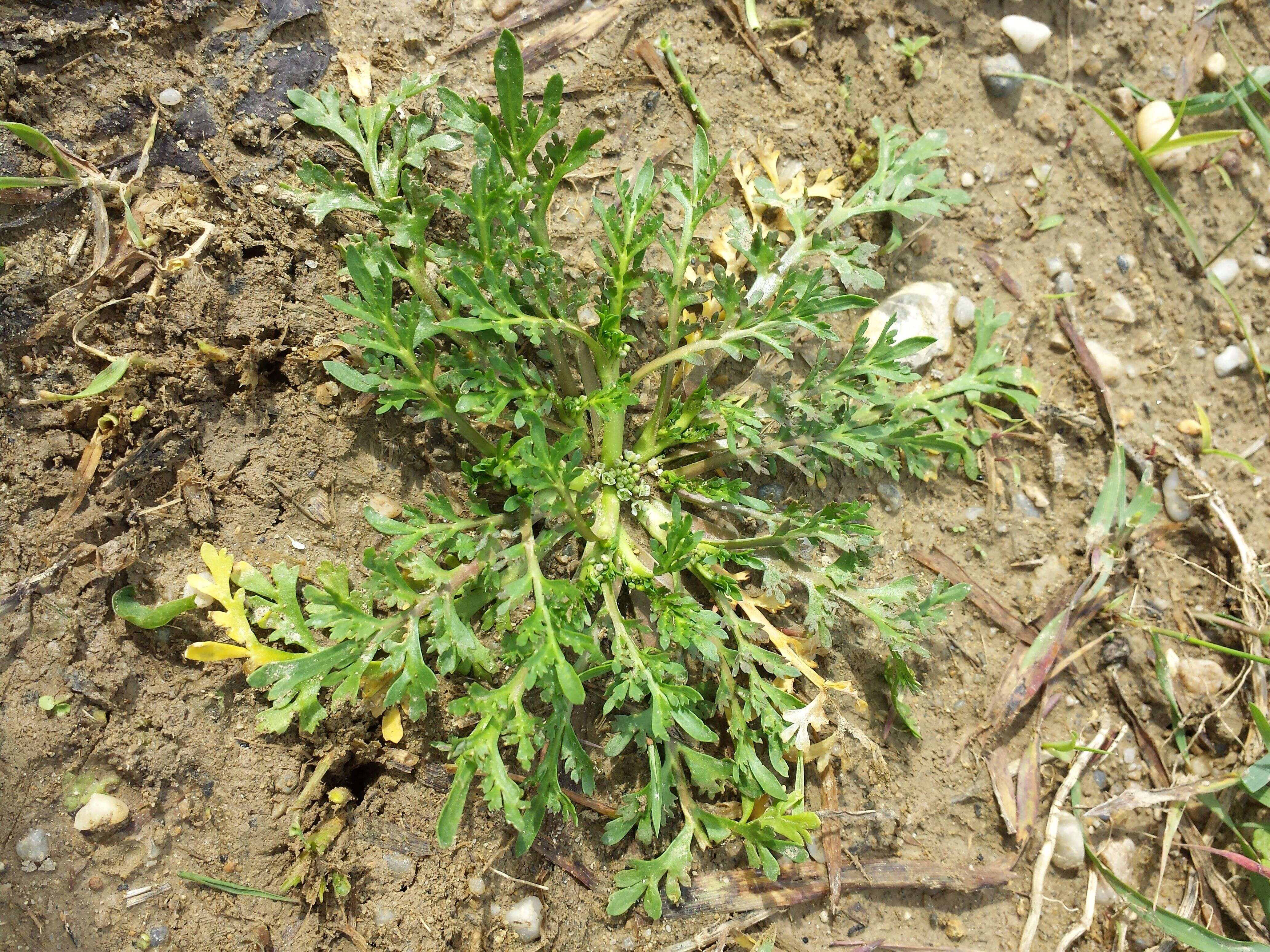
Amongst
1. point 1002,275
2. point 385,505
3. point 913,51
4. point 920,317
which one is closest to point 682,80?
point 913,51

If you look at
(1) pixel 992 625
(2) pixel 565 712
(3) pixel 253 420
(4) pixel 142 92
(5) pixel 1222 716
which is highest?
(4) pixel 142 92

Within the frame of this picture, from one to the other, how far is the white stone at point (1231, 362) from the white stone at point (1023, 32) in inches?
70.8

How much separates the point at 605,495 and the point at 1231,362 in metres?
3.31

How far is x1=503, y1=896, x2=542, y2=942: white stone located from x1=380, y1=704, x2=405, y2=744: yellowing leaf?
71 cm

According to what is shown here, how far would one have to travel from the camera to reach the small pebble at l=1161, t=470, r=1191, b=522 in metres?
3.87

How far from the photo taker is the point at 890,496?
3.55m

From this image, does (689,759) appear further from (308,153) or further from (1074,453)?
(308,153)

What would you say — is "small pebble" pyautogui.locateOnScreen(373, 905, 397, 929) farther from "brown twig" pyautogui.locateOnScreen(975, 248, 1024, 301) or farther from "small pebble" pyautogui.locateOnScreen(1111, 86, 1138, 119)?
"small pebble" pyautogui.locateOnScreen(1111, 86, 1138, 119)

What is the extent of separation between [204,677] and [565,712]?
122cm

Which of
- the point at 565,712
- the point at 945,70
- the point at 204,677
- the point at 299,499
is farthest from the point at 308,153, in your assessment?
the point at 945,70

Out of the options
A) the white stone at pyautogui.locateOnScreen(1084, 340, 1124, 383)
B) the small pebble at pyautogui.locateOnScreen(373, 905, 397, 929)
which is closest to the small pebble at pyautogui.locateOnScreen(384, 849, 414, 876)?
the small pebble at pyautogui.locateOnScreen(373, 905, 397, 929)

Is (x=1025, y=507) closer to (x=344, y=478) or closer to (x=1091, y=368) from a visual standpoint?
(x=1091, y=368)

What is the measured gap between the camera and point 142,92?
2.93 m

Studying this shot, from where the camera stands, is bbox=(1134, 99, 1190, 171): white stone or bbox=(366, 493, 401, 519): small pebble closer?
bbox=(366, 493, 401, 519): small pebble
